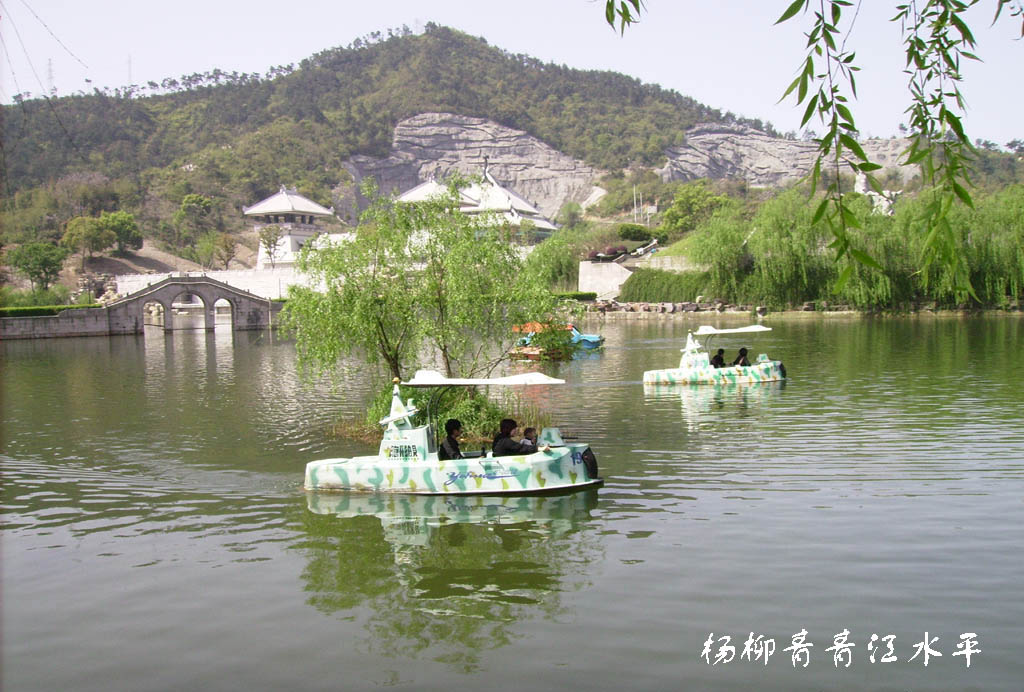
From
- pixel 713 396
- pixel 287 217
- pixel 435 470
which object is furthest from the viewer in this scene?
pixel 287 217


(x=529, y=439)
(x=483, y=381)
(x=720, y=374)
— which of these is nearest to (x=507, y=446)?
(x=529, y=439)

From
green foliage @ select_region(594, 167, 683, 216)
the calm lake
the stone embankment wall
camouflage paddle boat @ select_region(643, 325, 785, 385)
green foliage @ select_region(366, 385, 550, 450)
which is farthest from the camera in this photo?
green foliage @ select_region(594, 167, 683, 216)

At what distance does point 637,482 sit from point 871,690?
790cm

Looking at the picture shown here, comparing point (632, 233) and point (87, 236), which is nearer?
point (87, 236)

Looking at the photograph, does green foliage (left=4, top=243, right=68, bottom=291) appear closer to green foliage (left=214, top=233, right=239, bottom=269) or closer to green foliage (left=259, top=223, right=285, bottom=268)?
green foliage (left=259, top=223, right=285, bottom=268)

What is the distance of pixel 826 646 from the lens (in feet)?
29.0

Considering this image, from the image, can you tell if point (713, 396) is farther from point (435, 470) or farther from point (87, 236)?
point (87, 236)

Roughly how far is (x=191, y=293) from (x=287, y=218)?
40.2 m

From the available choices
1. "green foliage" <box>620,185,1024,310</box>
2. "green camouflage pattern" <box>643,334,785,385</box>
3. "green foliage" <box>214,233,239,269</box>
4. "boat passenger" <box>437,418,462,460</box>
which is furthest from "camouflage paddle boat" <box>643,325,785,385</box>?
"green foliage" <box>214,233,239,269</box>

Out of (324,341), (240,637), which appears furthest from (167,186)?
(240,637)

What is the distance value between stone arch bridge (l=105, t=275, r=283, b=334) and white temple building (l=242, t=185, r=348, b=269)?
24.6 metres

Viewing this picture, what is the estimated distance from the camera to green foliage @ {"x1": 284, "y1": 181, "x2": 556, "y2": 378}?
19734 mm

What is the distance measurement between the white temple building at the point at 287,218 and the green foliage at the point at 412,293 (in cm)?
8206

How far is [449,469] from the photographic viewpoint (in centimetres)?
1469
